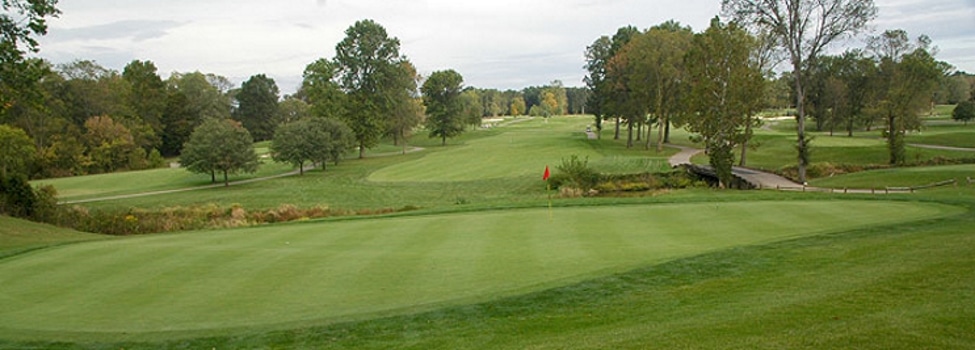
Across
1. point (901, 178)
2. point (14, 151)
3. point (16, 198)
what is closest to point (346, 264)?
point (16, 198)

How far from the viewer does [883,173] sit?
101 ft

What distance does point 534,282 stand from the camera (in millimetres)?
9156

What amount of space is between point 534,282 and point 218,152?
4339cm

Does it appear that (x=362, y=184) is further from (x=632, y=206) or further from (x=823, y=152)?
(x=823, y=152)

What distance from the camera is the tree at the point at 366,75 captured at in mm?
Answer: 66312

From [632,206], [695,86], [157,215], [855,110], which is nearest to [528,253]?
[632,206]

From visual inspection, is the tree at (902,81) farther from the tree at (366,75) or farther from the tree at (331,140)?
the tree at (366,75)

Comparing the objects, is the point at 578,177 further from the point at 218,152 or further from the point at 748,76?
the point at 218,152

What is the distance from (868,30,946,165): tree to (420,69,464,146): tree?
48914 millimetres

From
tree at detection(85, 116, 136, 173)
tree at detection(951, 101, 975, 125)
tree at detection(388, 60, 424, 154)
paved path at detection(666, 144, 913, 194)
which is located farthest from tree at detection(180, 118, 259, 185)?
tree at detection(951, 101, 975, 125)

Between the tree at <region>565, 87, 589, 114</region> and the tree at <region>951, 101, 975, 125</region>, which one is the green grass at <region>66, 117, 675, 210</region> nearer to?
the tree at <region>951, 101, 975, 125</region>

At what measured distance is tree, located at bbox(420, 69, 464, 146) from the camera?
7794cm

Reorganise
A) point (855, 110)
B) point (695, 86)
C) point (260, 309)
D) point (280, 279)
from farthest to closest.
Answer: point (855, 110) < point (695, 86) < point (280, 279) < point (260, 309)

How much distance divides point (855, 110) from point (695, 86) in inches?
1588
